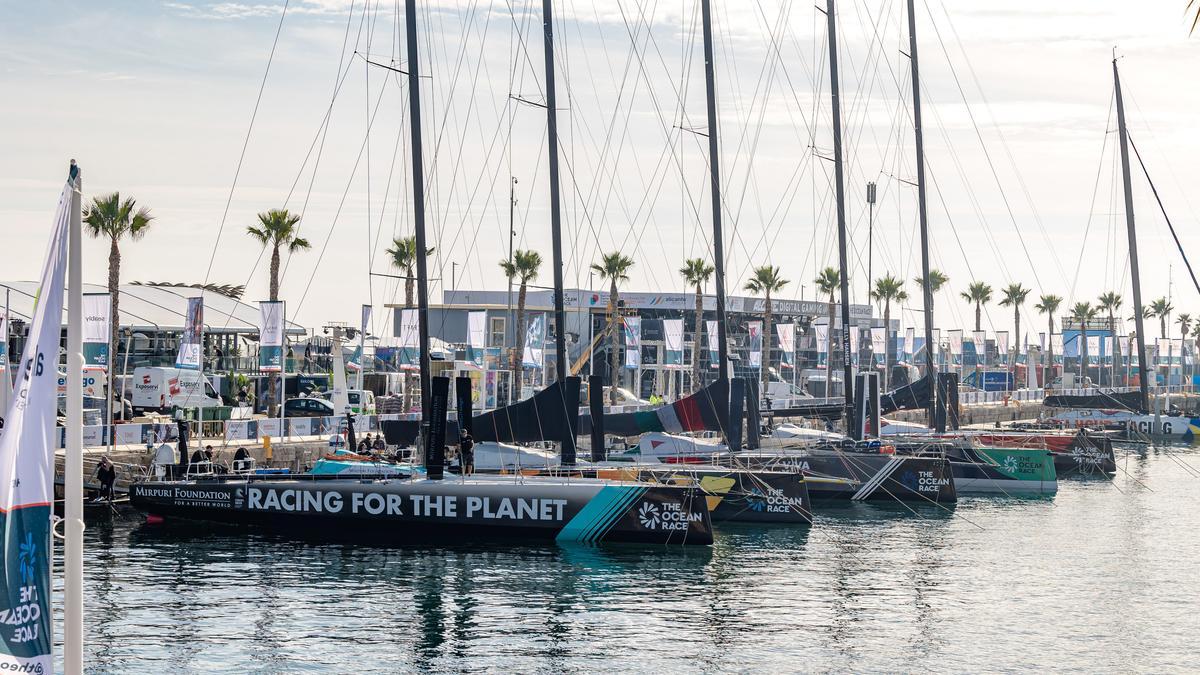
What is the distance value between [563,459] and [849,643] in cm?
1523

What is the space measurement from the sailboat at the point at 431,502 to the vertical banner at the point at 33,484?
23138 millimetres

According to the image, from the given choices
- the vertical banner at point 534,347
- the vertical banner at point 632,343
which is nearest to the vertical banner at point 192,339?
the vertical banner at point 534,347

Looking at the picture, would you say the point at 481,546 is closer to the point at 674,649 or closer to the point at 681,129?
the point at 674,649

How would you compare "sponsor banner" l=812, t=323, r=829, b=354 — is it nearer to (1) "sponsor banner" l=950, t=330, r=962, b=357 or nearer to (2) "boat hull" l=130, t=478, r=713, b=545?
(1) "sponsor banner" l=950, t=330, r=962, b=357

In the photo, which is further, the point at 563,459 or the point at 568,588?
the point at 563,459

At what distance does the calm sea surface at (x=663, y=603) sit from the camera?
21359 millimetres

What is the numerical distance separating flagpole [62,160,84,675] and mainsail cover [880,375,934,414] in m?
45.5

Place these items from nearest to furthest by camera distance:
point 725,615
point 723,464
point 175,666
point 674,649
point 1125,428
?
point 175,666 → point 674,649 → point 725,615 → point 723,464 → point 1125,428

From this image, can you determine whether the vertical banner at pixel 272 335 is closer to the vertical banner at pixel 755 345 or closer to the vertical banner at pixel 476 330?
the vertical banner at pixel 476 330

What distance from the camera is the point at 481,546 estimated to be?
3316cm

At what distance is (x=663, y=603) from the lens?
85.1 ft

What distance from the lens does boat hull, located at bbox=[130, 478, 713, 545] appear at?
32.8 meters

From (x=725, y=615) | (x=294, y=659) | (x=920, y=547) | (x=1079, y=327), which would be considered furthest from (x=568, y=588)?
(x=1079, y=327)

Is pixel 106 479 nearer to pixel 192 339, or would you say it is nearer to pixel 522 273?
pixel 192 339
